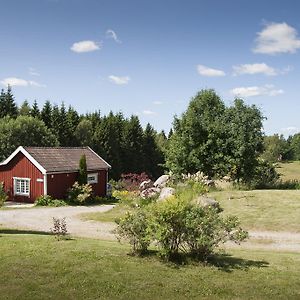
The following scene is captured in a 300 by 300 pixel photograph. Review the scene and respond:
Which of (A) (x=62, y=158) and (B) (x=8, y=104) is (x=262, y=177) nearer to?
(A) (x=62, y=158)

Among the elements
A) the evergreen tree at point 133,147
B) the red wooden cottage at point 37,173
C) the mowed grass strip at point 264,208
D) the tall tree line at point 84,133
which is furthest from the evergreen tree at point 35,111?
the mowed grass strip at point 264,208

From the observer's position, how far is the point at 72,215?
26688mm

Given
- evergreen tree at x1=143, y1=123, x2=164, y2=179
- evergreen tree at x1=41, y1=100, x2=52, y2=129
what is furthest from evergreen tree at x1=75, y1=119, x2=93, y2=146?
evergreen tree at x1=143, y1=123, x2=164, y2=179

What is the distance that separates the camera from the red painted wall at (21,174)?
34188mm

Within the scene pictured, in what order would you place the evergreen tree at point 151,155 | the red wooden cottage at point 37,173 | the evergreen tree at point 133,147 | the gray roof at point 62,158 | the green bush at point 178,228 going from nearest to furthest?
1. the green bush at point 178,228
2. the red wooden cottage at point 37,173
3. the gray roof at point 62,158
4. the evergreen tree at point 133,147
5. the evergreen tree at point 151,155

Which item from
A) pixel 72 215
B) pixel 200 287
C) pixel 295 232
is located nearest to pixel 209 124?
pixel 72 215

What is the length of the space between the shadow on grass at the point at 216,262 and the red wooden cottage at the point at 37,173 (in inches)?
884

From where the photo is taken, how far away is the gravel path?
1761cm

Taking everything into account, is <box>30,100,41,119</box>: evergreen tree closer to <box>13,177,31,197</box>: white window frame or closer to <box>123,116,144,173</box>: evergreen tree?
<box>123,116,144,173</box>: evergreen tree

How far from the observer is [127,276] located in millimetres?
10906

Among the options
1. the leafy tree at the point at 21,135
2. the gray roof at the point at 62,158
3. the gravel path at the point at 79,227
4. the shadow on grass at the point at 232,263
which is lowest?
the gravel path at the point at 79,227

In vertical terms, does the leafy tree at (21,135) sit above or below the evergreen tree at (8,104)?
below

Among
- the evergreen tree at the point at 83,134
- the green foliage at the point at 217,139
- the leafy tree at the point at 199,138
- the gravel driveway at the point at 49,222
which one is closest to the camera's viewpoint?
the gravel driveway at the point at 49,222

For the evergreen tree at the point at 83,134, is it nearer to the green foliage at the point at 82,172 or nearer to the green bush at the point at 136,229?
the green foliage at the point at 82,172
